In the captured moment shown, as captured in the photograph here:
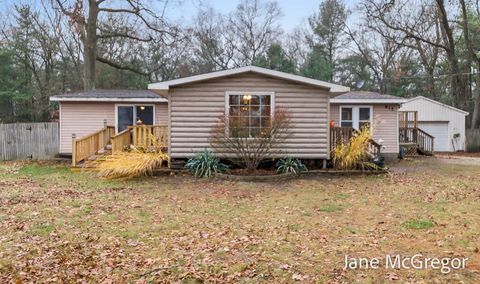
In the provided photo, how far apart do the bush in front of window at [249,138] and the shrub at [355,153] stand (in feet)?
5.86

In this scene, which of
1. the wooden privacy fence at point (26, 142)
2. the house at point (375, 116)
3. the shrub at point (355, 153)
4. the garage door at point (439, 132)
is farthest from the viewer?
the garage door at point (439, 132)

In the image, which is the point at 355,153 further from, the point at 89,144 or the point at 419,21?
the point at 419,21

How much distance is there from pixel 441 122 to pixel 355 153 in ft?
53.4

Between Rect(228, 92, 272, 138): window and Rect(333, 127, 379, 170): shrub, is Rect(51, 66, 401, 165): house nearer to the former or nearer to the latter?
Rect(228, 92, 272, 138): window

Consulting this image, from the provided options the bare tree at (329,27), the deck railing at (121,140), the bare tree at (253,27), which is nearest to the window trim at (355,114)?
the deck railing at (121,140)

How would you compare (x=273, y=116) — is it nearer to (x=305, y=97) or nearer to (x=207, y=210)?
(x=305, y=97)

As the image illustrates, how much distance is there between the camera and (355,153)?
11.7m

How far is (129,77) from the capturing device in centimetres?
3081

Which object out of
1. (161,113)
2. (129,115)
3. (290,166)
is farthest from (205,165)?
(129,115)

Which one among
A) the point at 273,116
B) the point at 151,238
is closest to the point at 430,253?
the point at 151,238

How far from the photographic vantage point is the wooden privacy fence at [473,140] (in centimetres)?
2539

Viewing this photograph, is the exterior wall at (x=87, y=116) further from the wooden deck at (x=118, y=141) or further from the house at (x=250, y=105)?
the house at (x=250, y=105)

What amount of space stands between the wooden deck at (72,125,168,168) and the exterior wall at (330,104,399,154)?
7.34 meters

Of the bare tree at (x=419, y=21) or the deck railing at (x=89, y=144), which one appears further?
the bare tree at (x=419, y=21)
